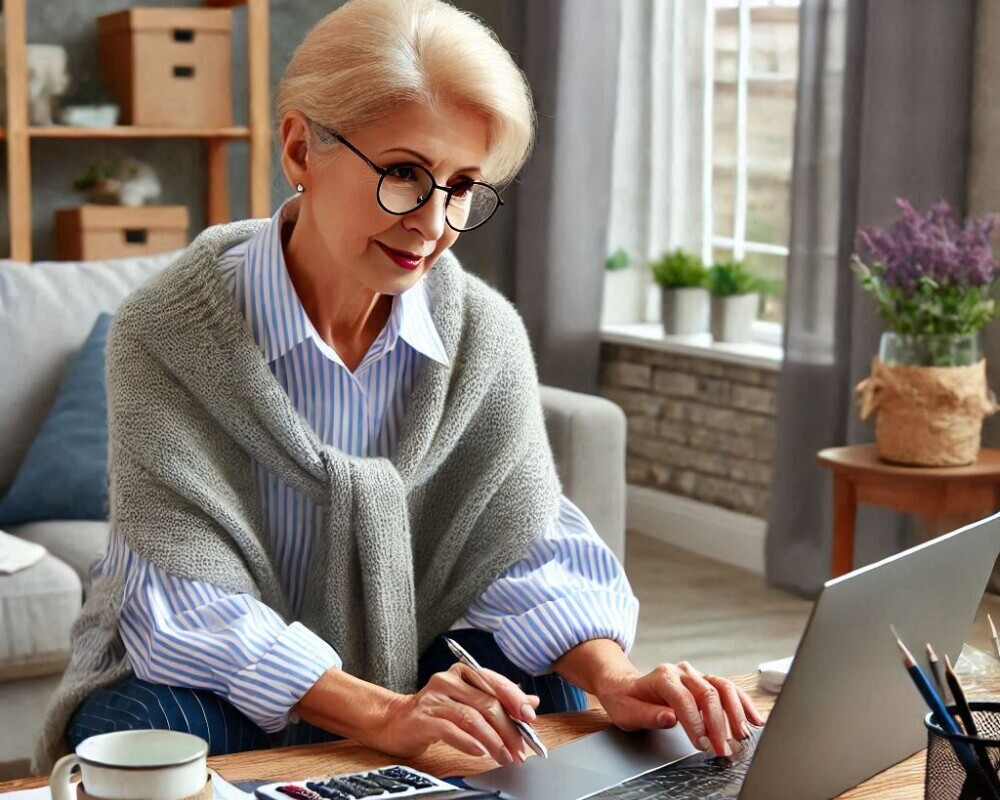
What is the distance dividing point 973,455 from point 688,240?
190 centimetres

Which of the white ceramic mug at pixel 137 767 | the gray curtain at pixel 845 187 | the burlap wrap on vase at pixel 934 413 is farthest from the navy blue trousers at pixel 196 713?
the gray curtain at pixel 845 187

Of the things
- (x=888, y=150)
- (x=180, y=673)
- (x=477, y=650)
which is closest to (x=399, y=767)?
(x=180, y=673)

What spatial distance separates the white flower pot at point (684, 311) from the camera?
4.94 meters

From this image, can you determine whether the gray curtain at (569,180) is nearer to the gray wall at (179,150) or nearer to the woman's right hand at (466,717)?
the gray wall at (179,150)

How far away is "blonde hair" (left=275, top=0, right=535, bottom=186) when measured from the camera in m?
1.48

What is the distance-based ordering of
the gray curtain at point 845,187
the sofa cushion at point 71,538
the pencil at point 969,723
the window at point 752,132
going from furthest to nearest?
the window at point 752,132
the gray curtain at point 845,187
the sofa cushion at point 71,538
the pencil at point 969,723

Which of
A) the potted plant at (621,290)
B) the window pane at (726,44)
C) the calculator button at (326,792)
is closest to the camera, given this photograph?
the calculator button at (326,792)

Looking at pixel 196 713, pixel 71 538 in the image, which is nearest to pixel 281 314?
pixel 196 713

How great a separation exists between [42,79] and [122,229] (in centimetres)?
50

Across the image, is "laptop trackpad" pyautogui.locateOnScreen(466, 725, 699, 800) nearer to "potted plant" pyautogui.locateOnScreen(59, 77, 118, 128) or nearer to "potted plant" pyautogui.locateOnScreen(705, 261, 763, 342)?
"potted plant" pyautogui.locateOnScreen(705, 261, 763, 342)

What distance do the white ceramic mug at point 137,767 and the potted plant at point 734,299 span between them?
3876 millimetres

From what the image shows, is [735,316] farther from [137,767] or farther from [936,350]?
[137,767]

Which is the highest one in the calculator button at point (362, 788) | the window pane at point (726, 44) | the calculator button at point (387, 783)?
the window pane at point (726, 44)

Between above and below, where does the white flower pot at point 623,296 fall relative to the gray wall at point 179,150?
below
